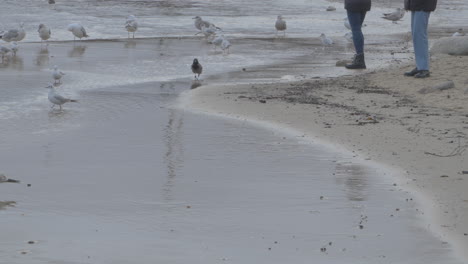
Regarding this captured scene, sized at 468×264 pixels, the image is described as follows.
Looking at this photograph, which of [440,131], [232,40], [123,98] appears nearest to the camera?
[440,131]

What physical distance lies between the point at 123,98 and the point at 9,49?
217 inches

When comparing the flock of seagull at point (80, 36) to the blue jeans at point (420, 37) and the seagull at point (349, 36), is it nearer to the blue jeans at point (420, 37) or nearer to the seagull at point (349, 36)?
the seagull at point (349, 36)

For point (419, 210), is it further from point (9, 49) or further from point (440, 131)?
point (9, 49)

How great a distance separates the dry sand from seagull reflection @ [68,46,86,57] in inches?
213

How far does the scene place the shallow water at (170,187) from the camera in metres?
6.28

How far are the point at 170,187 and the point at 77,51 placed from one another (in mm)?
11996

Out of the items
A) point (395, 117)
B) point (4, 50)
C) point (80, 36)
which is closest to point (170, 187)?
point (395, 117)

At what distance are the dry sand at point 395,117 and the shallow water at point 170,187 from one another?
10.3 inches

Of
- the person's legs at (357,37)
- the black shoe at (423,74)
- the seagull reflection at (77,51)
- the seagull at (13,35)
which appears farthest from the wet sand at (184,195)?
the seagull at (13,35)

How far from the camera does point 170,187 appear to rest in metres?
7.99

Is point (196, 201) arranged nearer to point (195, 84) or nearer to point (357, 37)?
point (195, 84)

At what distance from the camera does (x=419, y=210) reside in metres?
7.20

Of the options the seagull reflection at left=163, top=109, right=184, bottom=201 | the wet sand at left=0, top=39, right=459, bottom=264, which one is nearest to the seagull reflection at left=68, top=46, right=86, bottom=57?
the wet sand at left=0, top=39, right=459, bottom=264

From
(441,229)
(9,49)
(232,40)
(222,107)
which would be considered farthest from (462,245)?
(232,40)
